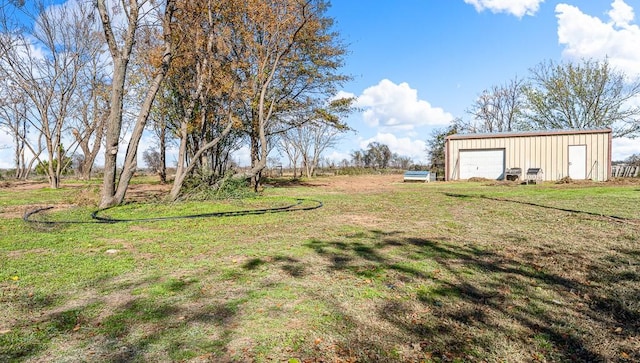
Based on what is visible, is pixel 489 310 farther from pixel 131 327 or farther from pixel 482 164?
pixel 482 164

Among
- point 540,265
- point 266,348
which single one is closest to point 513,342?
point 266,348

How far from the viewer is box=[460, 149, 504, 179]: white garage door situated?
21.0 meters

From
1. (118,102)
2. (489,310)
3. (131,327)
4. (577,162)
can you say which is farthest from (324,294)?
(577,162)

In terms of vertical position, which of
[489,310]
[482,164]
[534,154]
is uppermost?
[534,154]

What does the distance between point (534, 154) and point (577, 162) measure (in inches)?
81.9

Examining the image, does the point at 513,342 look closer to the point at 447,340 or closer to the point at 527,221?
the point at 447,340

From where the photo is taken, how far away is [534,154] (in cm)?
2017

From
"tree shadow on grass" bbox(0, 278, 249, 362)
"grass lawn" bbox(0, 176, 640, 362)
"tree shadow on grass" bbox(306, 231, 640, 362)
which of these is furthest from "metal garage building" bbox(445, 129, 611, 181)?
"tree shadow on grass" bbox(0, 278, 249, 362)

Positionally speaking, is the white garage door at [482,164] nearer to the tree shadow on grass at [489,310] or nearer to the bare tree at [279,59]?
the bare tree at [279,59]

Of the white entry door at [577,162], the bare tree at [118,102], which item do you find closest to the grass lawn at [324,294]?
the bare tree at [118,102]

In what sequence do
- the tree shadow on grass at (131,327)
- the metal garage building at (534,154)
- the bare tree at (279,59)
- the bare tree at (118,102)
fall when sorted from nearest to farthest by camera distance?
the tree shadow on grass at (131,327)
the bare tree at (118,102)
the bare tree at (279,59)
the metal garage building at (534,154)

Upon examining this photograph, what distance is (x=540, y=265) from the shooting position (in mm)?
3674

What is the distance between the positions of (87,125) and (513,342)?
2740cm

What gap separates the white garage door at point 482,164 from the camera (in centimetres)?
2095
